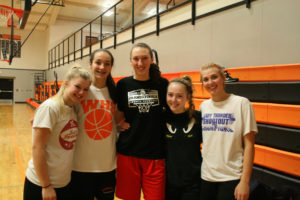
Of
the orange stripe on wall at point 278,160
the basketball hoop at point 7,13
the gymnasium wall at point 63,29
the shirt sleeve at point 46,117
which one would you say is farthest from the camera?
the gymnasium wall at point 63,29

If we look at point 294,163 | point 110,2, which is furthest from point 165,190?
point 110,2

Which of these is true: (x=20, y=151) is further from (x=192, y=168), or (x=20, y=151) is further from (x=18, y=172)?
(x=192, y=168)

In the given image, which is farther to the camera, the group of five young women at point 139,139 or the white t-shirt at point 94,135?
the white t-shirt at point 94,135

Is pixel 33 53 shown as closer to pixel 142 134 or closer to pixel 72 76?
pixel 72 76

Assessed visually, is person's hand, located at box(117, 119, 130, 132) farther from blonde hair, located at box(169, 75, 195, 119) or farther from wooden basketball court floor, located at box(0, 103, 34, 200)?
wooden basketball court floor, located at box(0, 103, 34, 200)

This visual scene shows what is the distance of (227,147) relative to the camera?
1.38m

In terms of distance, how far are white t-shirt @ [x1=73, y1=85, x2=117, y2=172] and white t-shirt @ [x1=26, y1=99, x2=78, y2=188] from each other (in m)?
0.10

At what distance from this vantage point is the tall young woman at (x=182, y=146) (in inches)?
58.7

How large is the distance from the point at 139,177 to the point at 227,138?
2.36ft

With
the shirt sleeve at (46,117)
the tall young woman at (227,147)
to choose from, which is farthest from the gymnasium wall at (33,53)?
the tall young woman at (227,147)

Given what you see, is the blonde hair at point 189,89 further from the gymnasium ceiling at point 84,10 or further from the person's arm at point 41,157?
the gymnasium ceiling at point 84,10

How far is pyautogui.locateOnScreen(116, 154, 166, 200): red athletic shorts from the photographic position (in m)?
1.63

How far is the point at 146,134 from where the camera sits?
1.63 metres

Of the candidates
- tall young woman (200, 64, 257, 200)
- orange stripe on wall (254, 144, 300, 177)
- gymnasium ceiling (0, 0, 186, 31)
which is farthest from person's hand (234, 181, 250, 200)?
gymnasium ceiling (0, 0, 186, 31)
